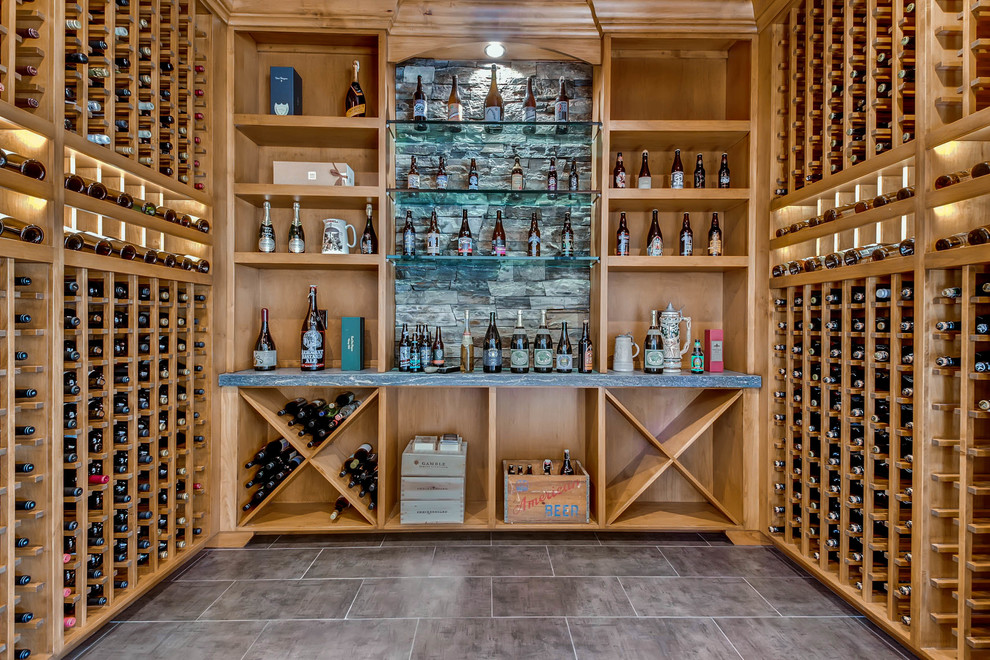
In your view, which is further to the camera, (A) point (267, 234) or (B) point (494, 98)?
(B) point (494, 98)

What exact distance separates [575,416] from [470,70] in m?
1.94

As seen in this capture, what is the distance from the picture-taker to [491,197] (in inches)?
112

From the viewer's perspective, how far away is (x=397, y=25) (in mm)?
2715

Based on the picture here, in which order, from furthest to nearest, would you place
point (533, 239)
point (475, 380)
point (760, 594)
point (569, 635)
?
point (533, 239) → point (475, 380) → point (760, 594) → point (569, 635)

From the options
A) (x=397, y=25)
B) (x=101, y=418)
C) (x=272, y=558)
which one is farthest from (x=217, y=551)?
(x=397, y=25)

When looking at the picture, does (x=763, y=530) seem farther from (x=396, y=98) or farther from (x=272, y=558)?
(x=396, y=98)

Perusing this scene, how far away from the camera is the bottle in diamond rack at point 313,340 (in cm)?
276

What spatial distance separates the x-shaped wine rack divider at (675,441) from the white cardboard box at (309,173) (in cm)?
169

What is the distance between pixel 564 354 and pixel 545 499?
71 cm

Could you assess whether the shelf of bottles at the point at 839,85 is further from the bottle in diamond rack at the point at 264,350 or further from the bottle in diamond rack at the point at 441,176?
the bottle in diamond rack at the point at 264,350

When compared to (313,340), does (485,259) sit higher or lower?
higher

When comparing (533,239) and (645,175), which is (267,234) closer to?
(533,239)

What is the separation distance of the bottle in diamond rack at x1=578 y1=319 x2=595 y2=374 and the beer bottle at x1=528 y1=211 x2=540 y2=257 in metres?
0.46

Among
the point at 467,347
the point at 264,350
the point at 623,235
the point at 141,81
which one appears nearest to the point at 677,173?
the point at 623,235
